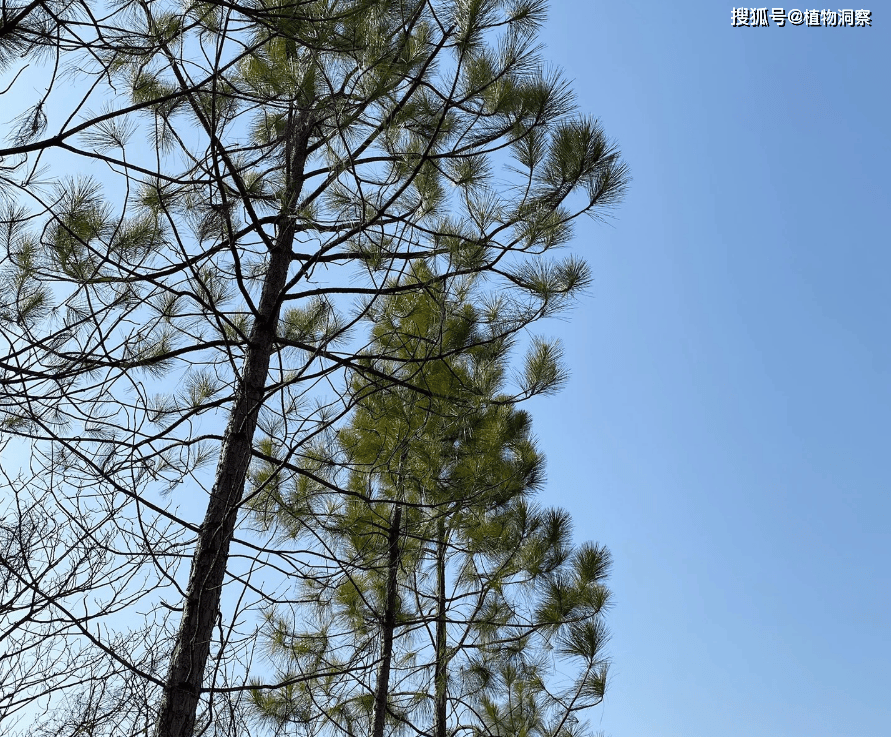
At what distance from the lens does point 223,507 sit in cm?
302

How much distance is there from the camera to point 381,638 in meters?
5.37

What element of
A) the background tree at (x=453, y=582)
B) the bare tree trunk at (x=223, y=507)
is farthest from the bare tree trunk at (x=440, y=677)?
the bare tree trunk at (x=223, y=507)

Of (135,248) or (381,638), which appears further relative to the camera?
(381,638)

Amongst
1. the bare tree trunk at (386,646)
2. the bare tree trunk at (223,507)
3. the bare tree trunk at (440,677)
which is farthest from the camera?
the bare tree trunk at (440,677)

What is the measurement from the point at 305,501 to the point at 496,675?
229 cm

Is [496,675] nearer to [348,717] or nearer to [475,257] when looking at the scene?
[348,717]

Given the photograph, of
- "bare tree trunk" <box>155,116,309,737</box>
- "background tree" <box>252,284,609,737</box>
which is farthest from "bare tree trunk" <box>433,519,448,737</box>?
"bare tree trunk" <box>155,116,309,737</box>

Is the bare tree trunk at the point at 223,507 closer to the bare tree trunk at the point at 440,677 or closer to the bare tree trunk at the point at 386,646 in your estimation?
the bare tree trunk at the point at 386,646

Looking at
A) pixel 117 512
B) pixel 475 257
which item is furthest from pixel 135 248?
pixel 475 257

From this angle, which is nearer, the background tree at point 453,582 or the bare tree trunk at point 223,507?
the bare tree trunk at point 223,507

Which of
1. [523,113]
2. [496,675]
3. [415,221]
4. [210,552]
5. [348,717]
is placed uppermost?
[523,113]

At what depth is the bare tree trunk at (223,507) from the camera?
8.69 feet

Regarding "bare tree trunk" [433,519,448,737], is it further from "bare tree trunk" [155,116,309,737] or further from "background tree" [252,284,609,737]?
"bare tree trunk" [155,116,309,737]

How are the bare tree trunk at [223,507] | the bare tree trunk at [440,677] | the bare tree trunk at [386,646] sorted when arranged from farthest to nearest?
the bare tree trunk at [440,677]
the bare tree trunk at [386,646]
the bare tree trunk at [223,507]
